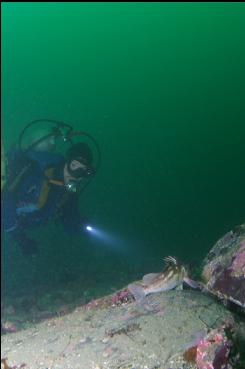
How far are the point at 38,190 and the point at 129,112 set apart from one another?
90359mm

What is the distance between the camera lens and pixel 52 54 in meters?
126

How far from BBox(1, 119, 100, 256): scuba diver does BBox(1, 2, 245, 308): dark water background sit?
3.24 metres

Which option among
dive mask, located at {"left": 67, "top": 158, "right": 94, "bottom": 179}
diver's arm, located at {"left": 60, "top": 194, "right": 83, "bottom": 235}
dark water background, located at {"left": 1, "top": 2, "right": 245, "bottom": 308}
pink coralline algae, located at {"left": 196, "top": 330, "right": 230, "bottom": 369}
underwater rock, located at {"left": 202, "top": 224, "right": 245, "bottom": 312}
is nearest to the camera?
pink coralline algae, located at {"left": 196, "top": 330, "right": 230, "bottom": 369}

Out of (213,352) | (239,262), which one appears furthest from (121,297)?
(213,352)

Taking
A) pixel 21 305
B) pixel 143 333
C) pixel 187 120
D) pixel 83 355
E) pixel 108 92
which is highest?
pixel 108 92

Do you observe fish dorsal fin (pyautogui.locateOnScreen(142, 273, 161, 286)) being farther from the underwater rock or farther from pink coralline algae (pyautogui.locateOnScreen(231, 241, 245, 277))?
pink coralline algae (pyautogui.locateOnScreen(231, 241, 245, 277))

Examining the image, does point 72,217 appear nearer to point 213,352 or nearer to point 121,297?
point 121,297

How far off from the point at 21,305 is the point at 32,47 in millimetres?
127766

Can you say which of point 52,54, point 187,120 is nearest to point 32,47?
point 52,54

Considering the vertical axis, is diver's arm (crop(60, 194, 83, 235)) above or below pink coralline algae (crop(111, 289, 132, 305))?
above

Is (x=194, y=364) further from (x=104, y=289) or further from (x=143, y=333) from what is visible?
(x=104, y=289)

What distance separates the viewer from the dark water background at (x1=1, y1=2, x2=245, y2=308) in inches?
579

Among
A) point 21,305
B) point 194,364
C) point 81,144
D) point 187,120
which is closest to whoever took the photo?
point 194,364

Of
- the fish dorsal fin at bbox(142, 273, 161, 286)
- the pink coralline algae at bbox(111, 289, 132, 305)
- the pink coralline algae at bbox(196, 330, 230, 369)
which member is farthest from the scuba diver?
the pink coralline algae at bbox(196, 330, 230, 369)
